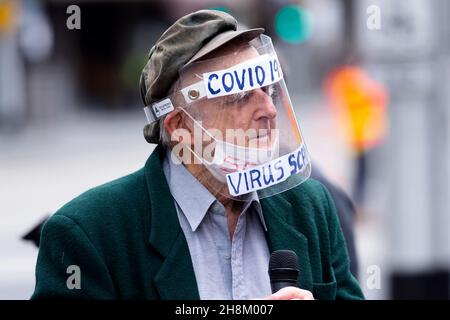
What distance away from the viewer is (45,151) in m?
21.5

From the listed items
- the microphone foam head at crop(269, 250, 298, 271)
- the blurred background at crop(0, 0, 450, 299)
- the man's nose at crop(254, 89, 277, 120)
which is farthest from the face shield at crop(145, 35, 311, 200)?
the blurred background at crop(0, 0, 450, 299)

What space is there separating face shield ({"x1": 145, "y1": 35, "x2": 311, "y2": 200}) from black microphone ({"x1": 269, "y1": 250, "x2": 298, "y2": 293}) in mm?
154

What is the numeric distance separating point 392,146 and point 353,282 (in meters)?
4.48

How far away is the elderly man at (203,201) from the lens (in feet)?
7.73

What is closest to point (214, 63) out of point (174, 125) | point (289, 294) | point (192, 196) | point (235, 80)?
point (235, 80)

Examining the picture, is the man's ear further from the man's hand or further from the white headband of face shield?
the man's hand

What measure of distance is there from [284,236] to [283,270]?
145 mm

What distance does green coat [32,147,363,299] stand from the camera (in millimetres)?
2342

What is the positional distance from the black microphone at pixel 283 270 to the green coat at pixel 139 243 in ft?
0.19

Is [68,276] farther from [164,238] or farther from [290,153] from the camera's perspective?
[290,153]

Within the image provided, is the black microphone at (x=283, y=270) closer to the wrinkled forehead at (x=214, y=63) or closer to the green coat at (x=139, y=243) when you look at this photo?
the green coat at (x=139, y=243)

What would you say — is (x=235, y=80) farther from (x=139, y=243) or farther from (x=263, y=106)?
(x=139, y=243)

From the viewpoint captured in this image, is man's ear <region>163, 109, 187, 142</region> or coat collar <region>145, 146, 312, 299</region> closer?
coat collar <region>145, 146, 312, 299</region>
